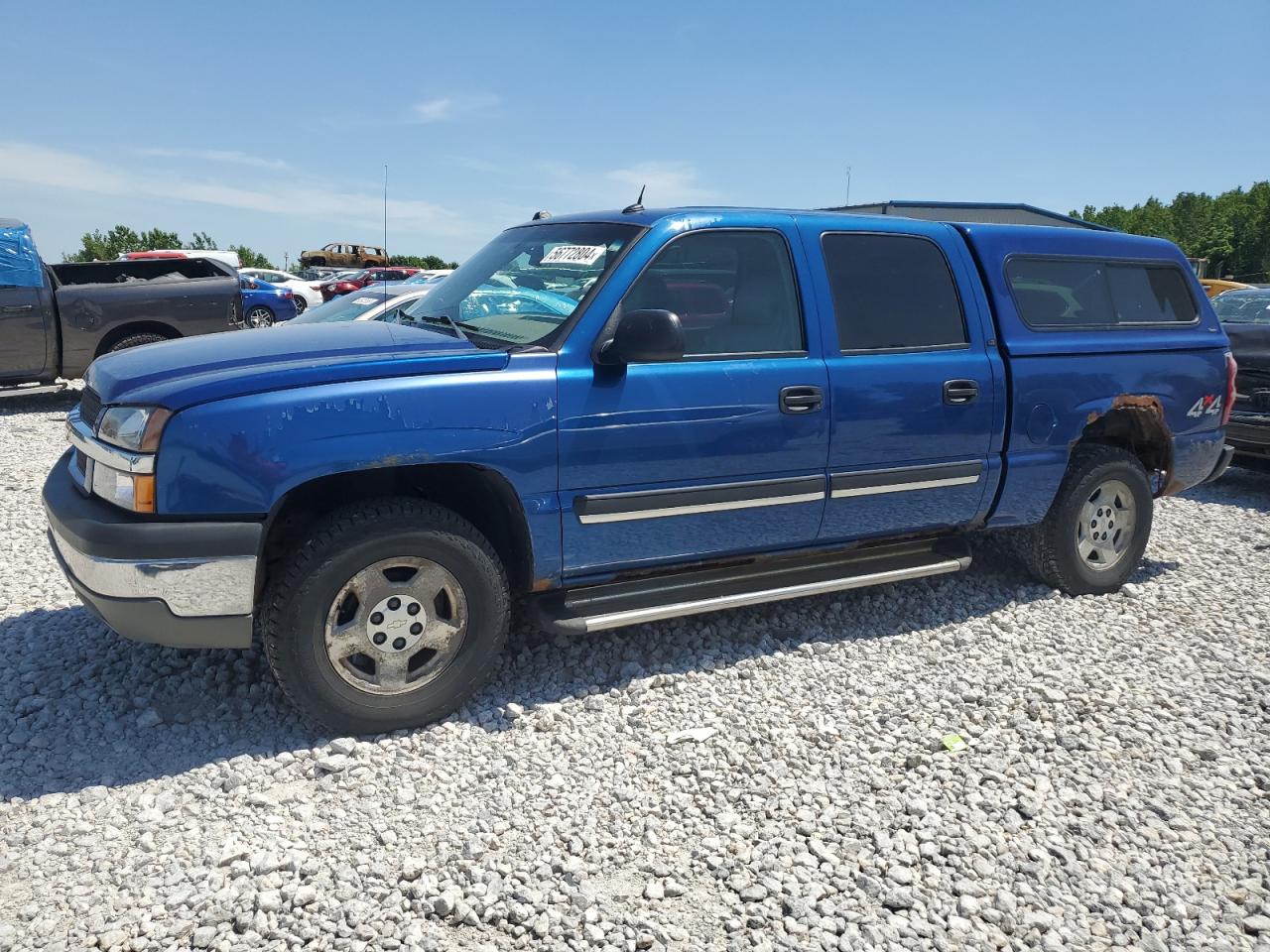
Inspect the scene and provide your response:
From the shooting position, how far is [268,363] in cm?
328

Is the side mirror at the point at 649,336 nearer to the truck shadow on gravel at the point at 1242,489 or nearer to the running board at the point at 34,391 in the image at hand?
the truck shadow on gravel at the point at 1242,489

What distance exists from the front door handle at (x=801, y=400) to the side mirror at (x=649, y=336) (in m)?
0.61

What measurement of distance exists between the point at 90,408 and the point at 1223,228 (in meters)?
94.4

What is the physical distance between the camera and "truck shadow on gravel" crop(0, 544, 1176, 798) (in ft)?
10.8

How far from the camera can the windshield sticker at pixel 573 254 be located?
3860 millimetres

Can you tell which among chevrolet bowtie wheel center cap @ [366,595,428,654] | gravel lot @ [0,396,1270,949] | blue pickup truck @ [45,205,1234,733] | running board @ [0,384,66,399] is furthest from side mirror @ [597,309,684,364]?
running board @ [0,384,66,399]

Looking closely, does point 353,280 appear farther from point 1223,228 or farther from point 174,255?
point 1223,228

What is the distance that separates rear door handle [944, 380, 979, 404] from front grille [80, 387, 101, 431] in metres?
3.44

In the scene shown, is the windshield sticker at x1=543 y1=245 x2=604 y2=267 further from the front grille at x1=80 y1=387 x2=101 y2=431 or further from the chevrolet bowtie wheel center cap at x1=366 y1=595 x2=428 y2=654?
the front grille at x1=80 y1=387 x2=101 y2=431

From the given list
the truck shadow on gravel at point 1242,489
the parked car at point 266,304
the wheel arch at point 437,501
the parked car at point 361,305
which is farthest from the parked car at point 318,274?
the wheel arch at point 437,501

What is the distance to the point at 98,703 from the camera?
361 cm

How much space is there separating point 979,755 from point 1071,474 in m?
2.05

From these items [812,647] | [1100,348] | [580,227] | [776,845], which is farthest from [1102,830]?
[580,227]

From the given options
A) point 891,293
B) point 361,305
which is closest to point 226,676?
point 891,293
